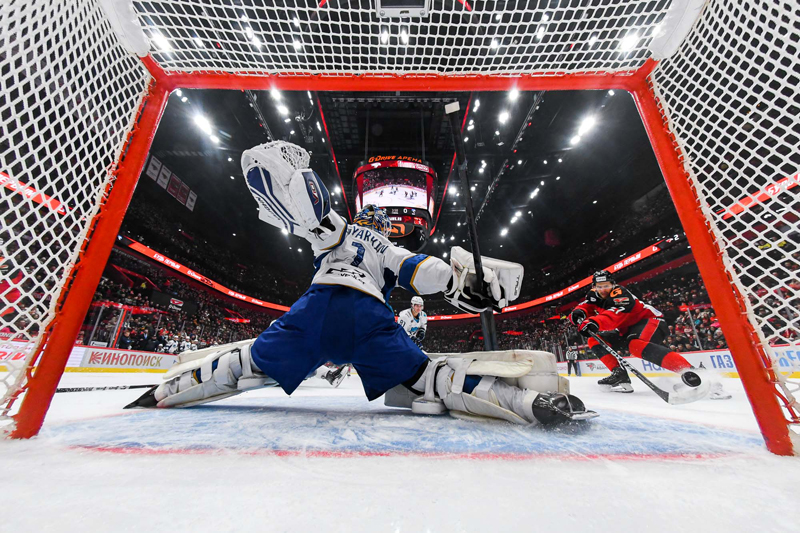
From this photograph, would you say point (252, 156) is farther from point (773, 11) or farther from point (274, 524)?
point (773, 11)

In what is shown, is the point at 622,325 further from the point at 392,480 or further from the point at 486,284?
the point at 392,480

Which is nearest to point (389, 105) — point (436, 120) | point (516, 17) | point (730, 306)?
point (436, 120)

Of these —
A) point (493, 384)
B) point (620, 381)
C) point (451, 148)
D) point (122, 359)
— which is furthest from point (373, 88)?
point (451, 148)

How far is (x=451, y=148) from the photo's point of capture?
1007 cm

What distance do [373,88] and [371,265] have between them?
86 centimetres

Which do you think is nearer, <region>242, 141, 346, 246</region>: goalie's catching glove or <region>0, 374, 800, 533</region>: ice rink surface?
<region>0, 374, 800, 533</region>: ice rink surface

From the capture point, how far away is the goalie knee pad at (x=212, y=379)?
1.42 m

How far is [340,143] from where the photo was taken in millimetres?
9438

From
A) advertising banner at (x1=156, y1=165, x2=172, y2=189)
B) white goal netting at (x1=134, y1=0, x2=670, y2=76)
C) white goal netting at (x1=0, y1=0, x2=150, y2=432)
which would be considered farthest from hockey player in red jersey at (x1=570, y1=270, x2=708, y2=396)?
advertising banner at (x1=156, y1=165, x2=172, y2=189)

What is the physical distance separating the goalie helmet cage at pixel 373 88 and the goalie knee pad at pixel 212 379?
1.88 feet

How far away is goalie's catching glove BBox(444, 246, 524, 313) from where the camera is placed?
133 centimetres

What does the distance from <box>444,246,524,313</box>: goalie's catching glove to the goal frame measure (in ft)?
1.99

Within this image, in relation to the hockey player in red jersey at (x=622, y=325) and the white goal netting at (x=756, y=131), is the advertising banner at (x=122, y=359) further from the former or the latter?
the white goal netting at (x=756, y=131)

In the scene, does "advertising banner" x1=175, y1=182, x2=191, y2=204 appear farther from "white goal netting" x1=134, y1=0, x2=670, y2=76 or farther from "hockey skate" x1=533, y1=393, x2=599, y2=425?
"hockey skate" x1=533, y1=393, x2=599, y2=425
